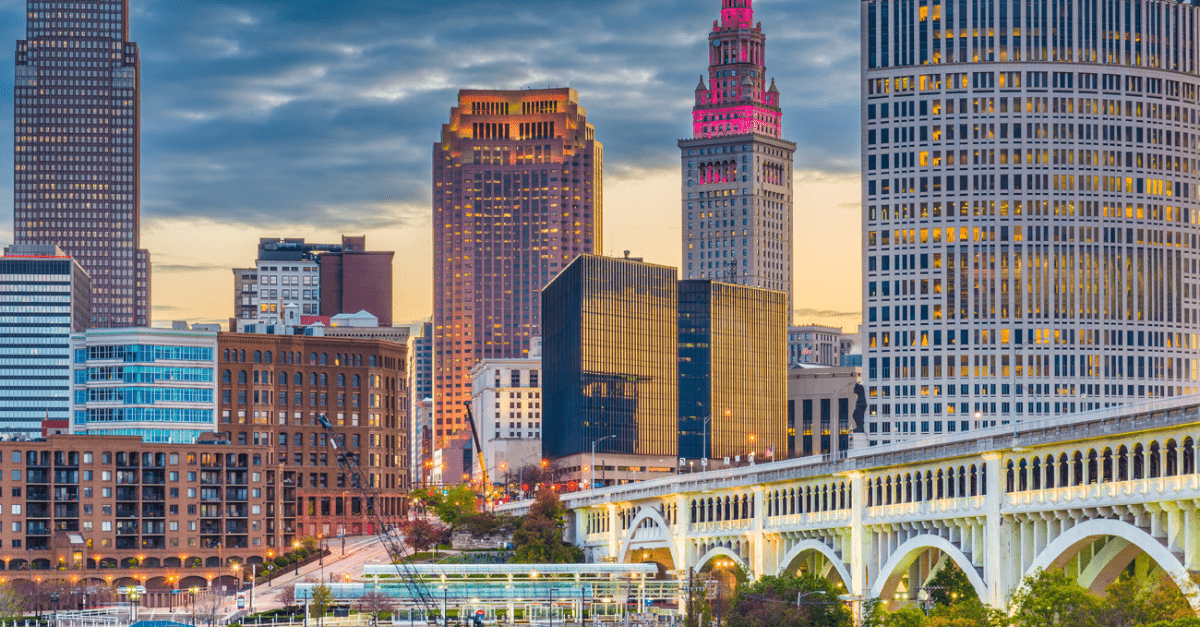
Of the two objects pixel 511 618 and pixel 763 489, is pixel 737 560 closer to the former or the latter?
pixel 763 489

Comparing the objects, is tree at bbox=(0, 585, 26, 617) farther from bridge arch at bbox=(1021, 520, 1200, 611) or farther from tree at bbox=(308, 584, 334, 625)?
bridge arch at bbox=(1021, 520, 1200, 611)

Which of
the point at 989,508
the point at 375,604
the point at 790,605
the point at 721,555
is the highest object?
the point at 989,508

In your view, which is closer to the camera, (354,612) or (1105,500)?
(1105,500)

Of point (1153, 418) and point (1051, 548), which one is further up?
point (1153, 418)

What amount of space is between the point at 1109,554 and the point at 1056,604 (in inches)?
503

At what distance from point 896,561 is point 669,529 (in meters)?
56.7

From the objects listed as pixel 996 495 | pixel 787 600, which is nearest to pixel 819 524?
pixel 787 600

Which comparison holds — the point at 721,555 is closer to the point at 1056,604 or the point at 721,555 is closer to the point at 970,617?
the point at 970,617

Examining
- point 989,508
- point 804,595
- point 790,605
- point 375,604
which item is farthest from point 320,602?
point 989,508

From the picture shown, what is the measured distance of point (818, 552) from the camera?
16350cm

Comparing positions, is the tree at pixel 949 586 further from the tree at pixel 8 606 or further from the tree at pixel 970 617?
the tree at pixel 8 606

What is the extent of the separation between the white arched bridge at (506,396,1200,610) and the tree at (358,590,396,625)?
33949mm

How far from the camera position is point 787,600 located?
479 feet

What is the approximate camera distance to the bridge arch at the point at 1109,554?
98500 mm
